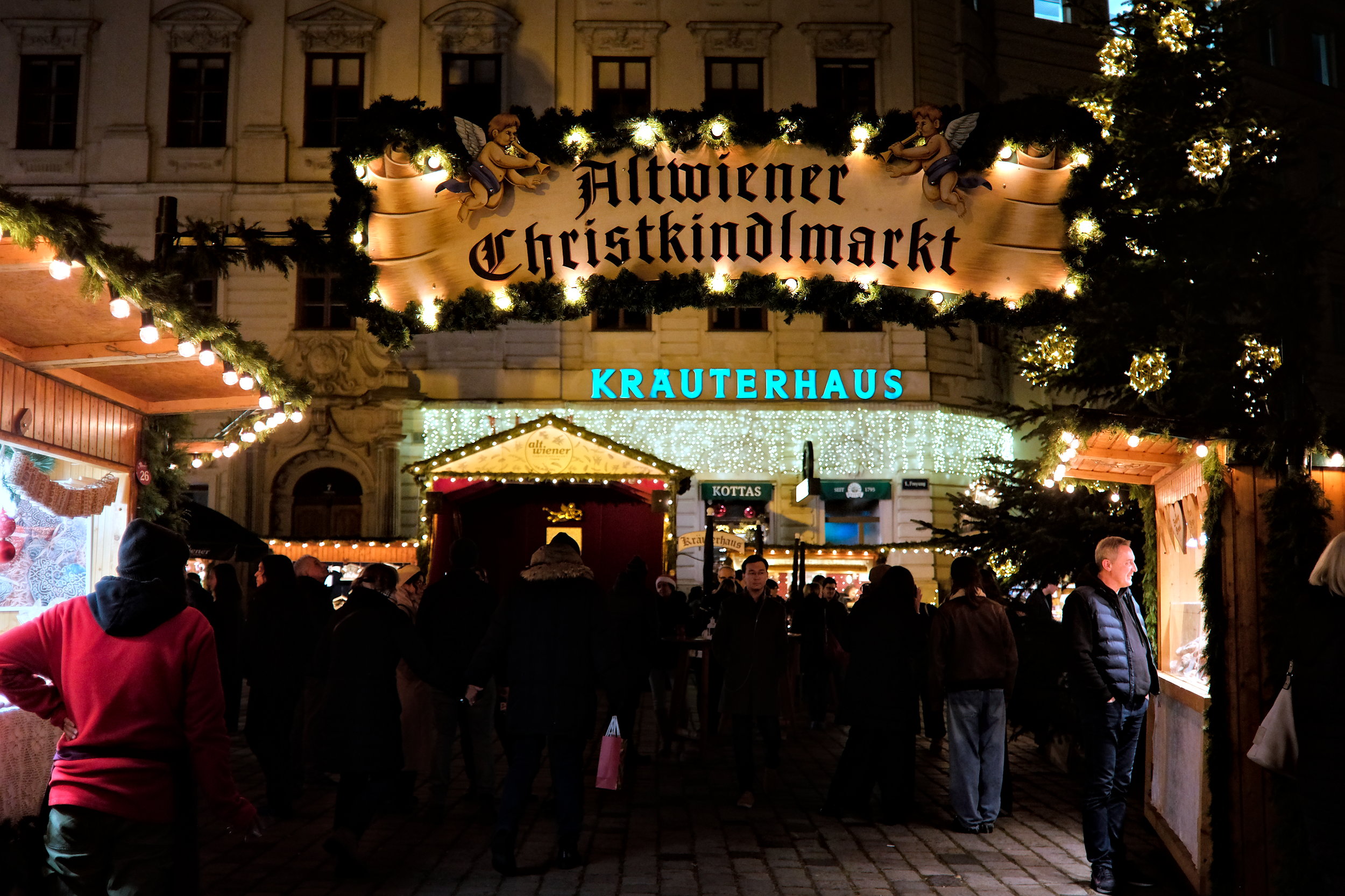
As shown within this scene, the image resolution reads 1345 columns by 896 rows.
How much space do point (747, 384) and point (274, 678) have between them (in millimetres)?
16952

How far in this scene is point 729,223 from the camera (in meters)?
6.98

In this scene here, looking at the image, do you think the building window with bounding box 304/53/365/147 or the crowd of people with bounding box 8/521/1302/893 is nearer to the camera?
the crowd of people with bounding box 8/521/1302/893

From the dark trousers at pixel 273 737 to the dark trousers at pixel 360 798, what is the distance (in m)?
1.86

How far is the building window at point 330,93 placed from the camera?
25.6 metres

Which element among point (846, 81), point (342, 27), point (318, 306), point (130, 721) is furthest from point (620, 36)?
point (130, 721)

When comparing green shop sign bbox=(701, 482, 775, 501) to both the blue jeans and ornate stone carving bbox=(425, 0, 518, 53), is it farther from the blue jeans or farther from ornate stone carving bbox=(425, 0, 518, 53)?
the blue jeans

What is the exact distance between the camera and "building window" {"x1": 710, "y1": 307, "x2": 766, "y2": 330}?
83.4 feet

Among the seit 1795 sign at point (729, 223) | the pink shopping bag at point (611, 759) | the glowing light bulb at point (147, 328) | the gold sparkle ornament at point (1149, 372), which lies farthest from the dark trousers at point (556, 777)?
the gold sparkle ornament at point (1149, 372)

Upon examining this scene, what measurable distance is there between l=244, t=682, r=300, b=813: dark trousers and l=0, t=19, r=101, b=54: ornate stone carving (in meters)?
21.1

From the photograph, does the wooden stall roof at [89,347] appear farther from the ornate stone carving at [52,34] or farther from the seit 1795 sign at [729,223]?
the ornate stone carving at [52,34]

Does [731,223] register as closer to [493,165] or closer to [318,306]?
[493,165]

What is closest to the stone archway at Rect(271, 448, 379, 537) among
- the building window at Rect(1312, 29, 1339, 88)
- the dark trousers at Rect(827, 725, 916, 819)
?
the dark trousers at Rect(827, 725, 916, 819)

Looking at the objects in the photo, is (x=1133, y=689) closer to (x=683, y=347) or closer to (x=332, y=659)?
(x=332, y=659)

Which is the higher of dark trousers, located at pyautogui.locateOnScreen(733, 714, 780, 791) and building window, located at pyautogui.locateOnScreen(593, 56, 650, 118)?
building window, located at pyautogui.locateOnScreen(593, 56, 650, 118)
